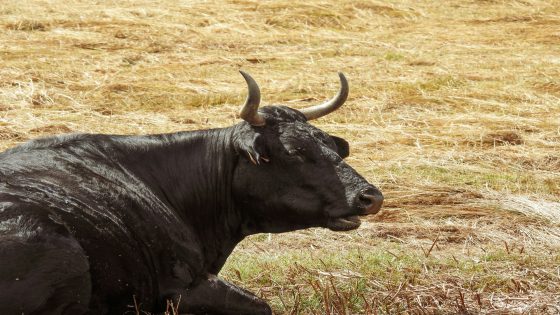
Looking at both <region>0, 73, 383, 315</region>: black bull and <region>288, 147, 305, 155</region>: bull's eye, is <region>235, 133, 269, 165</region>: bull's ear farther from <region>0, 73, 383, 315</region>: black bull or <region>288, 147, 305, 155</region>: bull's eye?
<region>288, 147, 305, 155</region>: bull's eye

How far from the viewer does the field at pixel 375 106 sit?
817 centimetres

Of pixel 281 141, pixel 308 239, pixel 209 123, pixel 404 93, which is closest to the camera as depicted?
pixel 281 141

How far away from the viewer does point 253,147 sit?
6988 mm

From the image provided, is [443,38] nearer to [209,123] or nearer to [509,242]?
[209,123]

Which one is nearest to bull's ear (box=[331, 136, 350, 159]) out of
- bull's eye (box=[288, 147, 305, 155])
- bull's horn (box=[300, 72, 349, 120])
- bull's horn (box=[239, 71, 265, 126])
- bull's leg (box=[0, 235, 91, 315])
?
bull's horn (box=[300, 72, 349, 120])

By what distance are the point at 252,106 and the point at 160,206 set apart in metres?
0.69

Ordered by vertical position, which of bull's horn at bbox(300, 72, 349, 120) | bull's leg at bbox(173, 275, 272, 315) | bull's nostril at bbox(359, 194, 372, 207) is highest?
bull's horn at bbox(300, 72, 349, 120)

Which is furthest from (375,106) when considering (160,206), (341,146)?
(160,206)

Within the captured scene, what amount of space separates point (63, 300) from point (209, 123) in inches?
309

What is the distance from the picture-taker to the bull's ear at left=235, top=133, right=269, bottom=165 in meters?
6.98

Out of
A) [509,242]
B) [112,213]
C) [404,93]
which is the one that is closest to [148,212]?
[112,213]

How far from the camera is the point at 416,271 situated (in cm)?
834

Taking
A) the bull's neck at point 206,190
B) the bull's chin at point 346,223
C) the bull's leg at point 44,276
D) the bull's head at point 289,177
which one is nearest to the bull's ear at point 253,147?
the bull's head at point 289,177

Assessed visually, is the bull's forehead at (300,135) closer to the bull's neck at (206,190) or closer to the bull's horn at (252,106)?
the bull's horn at (252,106)
